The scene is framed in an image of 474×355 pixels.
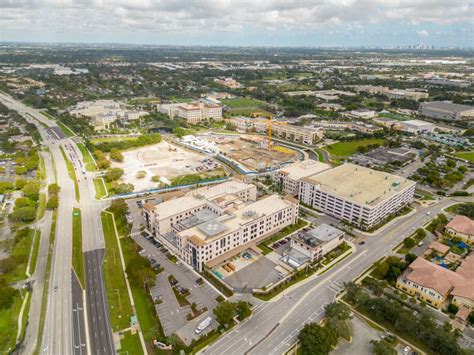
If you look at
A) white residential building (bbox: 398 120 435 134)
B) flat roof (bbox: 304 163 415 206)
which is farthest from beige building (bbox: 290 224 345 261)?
white residential building (bbox: 398 120 435 134)

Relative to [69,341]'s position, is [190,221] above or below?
above

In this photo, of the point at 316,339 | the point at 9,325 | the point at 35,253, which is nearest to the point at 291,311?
the point at 316,339

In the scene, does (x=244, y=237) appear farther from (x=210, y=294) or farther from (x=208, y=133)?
(x=208, y=133)

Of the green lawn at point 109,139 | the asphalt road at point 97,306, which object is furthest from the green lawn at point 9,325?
the green lawn at point 109,139

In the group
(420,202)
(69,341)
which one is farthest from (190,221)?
(420,202)

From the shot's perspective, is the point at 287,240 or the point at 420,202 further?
the point at 420,202

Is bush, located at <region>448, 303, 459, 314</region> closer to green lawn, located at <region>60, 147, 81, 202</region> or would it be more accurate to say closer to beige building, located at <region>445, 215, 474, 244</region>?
beige building, located at <region>445, 215, 474, 244</region>

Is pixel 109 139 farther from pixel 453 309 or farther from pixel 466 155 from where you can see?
pixel 466 155
